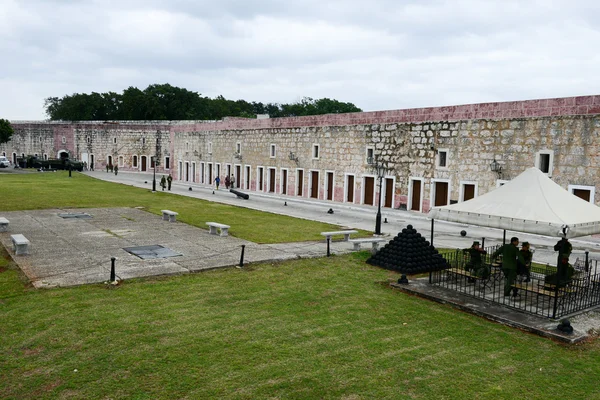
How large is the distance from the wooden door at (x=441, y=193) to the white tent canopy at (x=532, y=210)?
556 inches

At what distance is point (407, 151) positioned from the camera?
26266 mm

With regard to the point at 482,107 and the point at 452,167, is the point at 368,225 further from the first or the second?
the point at 482,107

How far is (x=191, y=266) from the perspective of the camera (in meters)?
11.8

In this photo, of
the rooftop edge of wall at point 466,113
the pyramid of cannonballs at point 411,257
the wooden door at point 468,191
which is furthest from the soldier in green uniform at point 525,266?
the wooden door at point 468,191

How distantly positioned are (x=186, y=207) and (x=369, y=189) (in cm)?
1073

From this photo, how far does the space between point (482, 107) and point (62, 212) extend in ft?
63.5

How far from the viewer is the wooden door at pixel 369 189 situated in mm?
28562

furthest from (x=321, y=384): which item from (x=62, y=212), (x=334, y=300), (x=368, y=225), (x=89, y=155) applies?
(x=89, y=155)

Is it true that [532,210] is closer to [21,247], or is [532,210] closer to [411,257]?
[411,257]

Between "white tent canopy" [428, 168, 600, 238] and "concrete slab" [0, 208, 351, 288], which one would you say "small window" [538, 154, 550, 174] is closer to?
"concrete slab" [0, 208, 351, 288]

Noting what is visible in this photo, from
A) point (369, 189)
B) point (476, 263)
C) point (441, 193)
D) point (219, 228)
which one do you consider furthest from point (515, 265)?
point (369, 189)

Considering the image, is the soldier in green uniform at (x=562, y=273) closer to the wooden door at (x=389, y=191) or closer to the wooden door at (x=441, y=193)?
the wooden door at (x=441, y=193)

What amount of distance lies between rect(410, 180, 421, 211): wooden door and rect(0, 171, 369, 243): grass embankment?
7972 mm

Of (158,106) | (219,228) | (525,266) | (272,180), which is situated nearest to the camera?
(525,266)
